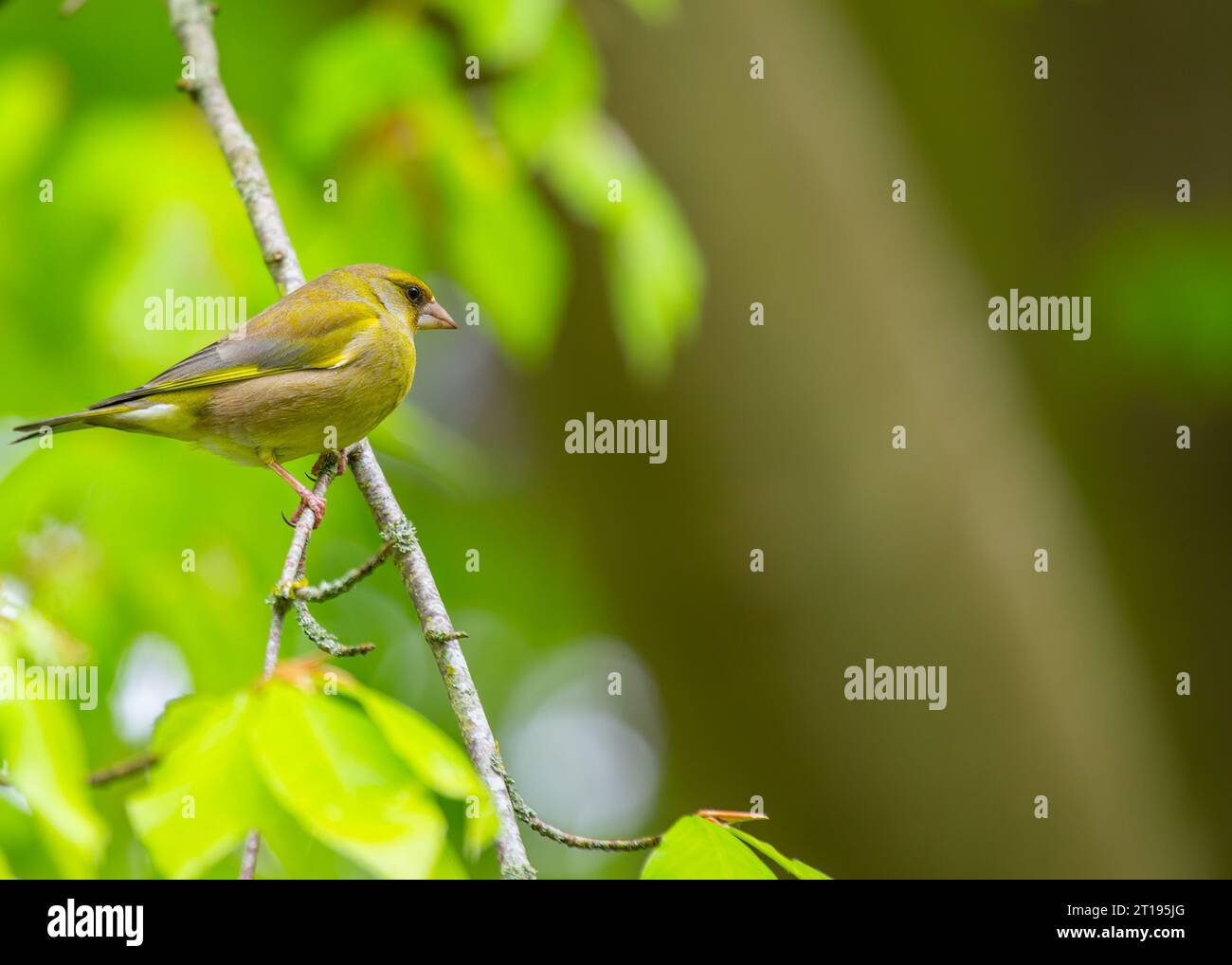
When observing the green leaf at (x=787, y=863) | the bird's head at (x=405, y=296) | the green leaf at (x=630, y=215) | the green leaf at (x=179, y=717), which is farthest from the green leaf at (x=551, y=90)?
the green leaf at (x=787, y=863)

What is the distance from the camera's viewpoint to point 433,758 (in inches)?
65.5

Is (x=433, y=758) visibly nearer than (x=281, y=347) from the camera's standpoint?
Yes

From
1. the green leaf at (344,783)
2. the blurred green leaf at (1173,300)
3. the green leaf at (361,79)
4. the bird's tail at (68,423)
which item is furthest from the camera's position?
the blurred green leaf at (1173,300)

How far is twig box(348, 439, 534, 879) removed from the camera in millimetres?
1885

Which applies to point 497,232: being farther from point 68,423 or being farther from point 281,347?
point 68,423

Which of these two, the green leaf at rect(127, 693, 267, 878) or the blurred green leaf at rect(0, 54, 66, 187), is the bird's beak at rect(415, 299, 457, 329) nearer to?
the blurred green leaf at rect(0, 54, 66, 187)

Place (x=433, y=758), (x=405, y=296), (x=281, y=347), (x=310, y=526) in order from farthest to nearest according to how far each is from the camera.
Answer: (x=405, y=296) < (x=281, y=347) < (x=310, y=526) < (x=433, y=758)

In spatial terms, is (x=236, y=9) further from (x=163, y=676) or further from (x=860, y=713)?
(x=860, y=713)

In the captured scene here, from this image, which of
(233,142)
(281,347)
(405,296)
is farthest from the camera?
(405,296)

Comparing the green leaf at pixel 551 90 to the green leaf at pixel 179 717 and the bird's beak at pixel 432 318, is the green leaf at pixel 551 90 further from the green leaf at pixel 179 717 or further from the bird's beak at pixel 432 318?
the green leaf at pixel 179 717

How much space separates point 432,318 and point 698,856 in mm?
3061

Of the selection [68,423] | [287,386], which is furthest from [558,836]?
[287,386]

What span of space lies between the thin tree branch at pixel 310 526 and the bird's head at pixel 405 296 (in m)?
0.75

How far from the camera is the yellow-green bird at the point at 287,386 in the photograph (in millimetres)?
3652
